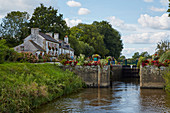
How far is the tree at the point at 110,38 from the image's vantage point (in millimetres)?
78688

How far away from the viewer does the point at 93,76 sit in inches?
936

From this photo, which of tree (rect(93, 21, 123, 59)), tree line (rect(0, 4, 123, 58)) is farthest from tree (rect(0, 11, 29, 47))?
tree (rect(93, 21, 123, 59))

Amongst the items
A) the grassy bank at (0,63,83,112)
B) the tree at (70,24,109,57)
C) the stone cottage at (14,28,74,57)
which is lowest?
the grassy bank at (0,63,83,112)

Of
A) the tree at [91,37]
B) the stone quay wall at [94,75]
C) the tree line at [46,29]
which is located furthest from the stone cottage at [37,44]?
the stone quay wall at [94,75]

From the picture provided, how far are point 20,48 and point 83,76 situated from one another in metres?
27.3

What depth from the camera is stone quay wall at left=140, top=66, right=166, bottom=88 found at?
22.7 meters

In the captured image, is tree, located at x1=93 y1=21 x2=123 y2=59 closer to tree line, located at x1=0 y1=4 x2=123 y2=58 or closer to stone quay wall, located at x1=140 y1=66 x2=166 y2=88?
tree line, located at x1=0 y1=4 x2=123 y2=58

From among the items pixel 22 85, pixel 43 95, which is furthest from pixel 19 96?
pixel 43 95

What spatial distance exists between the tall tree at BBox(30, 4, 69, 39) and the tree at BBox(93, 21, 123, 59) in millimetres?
19174

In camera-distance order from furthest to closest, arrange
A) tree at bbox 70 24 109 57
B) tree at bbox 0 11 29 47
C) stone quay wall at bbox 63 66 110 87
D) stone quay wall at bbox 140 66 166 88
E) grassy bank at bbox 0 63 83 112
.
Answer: tree at bbox 70 24 109 57 < tree at bbox 0 11 29 47 < stone quay wall at bbox 63 66 110 87 < stone quay wall at bbox 140 66 166 88 < grassy bank at bbox 0 63 83 112

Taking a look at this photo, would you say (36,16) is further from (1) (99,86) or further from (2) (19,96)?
(2) (19,96)

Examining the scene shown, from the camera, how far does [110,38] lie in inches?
3108

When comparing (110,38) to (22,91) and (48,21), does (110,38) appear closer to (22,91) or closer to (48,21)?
(48,21)

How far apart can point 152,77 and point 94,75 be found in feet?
18.2
